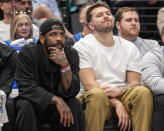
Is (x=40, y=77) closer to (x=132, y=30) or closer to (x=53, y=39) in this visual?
(x=53, y=39)

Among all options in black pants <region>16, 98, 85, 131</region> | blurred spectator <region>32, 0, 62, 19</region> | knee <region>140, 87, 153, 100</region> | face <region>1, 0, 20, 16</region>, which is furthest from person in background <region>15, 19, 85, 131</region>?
blurred spectator <region>32, 0, 62, 19</region>

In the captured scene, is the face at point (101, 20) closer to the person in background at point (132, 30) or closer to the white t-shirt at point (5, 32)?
the person in background at point (132, 30)

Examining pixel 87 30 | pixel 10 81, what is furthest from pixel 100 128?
pixel 87 30

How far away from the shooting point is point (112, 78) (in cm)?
493

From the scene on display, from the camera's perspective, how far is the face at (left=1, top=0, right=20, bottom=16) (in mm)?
5957

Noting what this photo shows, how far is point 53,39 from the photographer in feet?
14.0

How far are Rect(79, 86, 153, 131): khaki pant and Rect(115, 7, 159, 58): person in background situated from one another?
53.3 inches

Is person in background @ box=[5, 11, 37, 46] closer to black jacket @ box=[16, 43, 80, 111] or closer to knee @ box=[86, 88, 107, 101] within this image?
black jacket @ box=[16, 43, 80, 111]

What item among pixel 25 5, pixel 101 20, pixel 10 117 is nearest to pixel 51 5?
pixel 25 5

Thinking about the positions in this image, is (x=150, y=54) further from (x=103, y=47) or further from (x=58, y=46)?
(x=58, y=46)

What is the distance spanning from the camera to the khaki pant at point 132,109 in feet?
14.2

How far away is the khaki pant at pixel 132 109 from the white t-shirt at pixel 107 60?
0.47m

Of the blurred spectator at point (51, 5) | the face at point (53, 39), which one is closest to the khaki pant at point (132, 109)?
the face at point (53, 39)

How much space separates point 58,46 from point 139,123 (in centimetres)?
114
